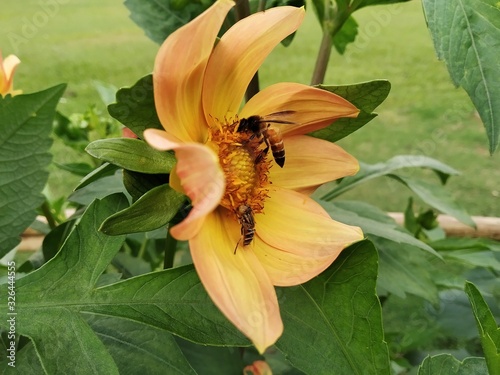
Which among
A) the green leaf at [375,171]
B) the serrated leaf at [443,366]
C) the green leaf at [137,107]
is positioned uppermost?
the green leaf at [137,107]

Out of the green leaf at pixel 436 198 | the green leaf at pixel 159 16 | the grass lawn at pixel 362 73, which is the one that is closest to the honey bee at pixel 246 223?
the green leaf at pixel 159 16

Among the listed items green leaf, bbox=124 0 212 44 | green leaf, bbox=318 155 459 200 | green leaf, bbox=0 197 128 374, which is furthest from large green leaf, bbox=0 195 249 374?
green leaf, bbox=318 155 459 200

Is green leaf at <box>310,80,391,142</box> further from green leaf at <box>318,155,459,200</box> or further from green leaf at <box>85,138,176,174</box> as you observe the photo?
green leaf at <box>318,155,459,200</box>

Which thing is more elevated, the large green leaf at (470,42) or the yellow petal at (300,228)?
the large green leaf at (470,42)

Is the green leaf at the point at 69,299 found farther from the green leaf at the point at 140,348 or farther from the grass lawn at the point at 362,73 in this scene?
the grass lawn at the point at 362,73

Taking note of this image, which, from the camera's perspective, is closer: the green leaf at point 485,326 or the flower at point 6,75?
the green leaf at point 485,326
